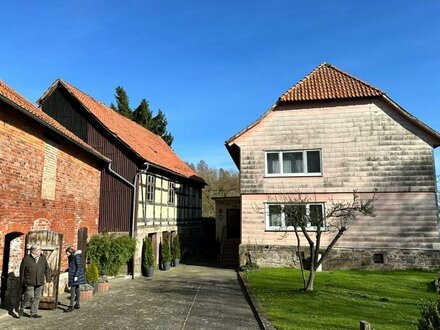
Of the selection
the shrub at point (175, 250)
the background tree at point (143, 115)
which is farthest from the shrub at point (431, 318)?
the background tree at point (143, 115)

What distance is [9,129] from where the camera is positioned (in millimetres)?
9891

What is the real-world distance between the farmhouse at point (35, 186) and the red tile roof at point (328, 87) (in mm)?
9905

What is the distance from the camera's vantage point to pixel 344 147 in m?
17.2

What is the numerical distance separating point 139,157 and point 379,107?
11089 mm

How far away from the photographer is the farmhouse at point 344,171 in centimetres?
1636

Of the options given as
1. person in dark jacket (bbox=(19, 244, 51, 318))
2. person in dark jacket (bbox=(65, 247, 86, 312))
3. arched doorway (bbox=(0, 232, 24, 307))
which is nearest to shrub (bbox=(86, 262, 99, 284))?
person in dark jacket (bbox=(65, 247, 86, 312))

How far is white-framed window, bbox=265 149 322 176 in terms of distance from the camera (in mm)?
17453

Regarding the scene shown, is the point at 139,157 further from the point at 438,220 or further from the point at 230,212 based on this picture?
the point at 438,220

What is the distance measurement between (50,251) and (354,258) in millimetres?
12258

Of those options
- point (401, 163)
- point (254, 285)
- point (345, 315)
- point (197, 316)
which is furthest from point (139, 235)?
point (401, 163)

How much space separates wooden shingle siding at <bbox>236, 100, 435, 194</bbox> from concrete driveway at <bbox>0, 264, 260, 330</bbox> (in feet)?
18.5

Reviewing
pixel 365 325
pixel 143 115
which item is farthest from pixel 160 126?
pixel 365 325

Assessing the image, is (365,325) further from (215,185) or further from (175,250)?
(215,185)

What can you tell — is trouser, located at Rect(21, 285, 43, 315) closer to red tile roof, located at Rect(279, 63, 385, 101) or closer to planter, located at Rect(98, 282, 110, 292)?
planter, located at Rect(98, 282, 110, 292)
